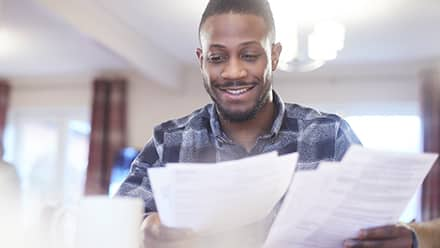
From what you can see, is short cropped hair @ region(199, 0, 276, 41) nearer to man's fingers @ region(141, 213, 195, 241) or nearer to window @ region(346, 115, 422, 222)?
man's fingers @ region(141, 213, 195, 241)

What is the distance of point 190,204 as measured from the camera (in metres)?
0.54

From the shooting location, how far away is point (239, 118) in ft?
2.65

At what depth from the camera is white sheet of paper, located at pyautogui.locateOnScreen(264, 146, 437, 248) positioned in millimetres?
536

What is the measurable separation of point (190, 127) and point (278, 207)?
312 mm

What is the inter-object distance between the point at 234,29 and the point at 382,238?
35 centimetres

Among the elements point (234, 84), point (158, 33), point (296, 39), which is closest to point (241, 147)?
point (234, 84)

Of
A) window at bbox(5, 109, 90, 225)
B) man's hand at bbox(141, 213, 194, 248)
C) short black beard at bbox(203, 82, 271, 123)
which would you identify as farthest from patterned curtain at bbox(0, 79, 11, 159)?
man's hand at bbox(141, 213, 194, 248)

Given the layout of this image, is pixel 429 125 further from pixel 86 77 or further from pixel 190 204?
pixel 190 204

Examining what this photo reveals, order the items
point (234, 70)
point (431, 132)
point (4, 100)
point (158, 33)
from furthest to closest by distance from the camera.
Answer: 1. point (4, 100)
2. point (431, 132)
3. point (158, 33)
4. point (234, 70)

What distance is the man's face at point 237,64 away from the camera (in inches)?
30.2

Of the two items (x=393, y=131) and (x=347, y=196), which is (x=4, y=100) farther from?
(x=347, y=196)

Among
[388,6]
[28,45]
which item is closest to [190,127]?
[388,6]

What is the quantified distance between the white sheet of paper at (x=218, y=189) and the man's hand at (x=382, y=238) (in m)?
0.10

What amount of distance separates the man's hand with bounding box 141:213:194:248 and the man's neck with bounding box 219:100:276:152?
280 millimetres
